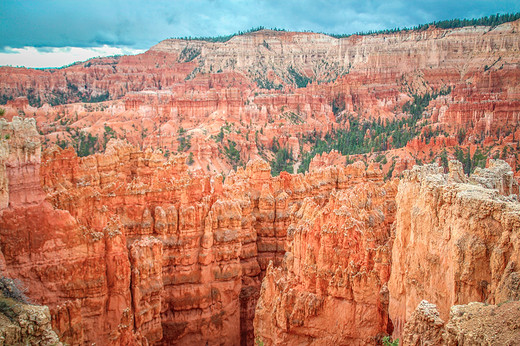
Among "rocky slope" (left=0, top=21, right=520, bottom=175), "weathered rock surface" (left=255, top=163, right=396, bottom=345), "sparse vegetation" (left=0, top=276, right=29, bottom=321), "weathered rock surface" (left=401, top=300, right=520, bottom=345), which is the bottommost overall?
"weathered rock surface" (left=255, top=163, right=396, bottom=345)

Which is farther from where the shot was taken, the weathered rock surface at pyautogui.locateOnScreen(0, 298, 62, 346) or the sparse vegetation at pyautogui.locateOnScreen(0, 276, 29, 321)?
the sparse vegetation at pyautogui.locateOnScreen(0, 276, 29, 321)

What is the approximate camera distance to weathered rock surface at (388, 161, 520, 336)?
787 centimetres

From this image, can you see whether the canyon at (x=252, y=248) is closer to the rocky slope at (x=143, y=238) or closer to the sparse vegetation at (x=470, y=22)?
the rocky slope at (x=143, y=238)

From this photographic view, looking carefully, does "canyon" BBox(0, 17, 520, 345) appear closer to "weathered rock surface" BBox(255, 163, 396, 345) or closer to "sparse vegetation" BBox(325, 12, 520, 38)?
"weathered rock surface" BBox(255, 163, 396, 345)

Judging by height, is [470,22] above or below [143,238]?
above

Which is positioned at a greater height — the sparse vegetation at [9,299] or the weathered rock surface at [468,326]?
the weathered rock surface at [468,326]

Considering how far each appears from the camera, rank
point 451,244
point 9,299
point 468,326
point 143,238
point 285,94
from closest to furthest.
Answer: point 468,326 < point 451,244 < point 9,299 < point 143,238 < point 285,94

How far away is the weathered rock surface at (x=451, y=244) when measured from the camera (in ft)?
25.8

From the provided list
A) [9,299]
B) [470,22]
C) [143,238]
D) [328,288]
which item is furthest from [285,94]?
[9,299]

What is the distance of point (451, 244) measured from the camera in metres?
9.10

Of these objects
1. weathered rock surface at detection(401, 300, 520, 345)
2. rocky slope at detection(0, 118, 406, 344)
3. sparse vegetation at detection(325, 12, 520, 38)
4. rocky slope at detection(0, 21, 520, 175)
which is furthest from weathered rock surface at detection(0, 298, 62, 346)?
sparse vegetation at detection(325, 12, 520, 38)

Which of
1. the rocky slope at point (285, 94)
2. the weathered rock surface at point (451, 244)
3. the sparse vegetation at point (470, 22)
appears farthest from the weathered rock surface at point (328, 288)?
the sparse vegetation at point (470, 22)

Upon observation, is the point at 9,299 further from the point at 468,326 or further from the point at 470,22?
the point at 470,22

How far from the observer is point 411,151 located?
5559 cm
